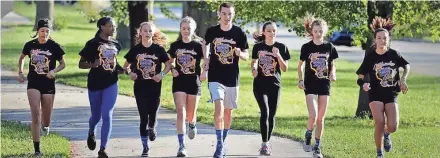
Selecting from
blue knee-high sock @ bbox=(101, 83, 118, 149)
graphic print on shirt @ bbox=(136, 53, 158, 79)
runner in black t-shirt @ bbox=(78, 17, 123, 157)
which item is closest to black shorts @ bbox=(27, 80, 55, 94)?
runner in black t-shirt @ bbox=(78, 17, 123, 157)

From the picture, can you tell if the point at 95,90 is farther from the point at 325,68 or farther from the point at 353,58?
the point at 353,58

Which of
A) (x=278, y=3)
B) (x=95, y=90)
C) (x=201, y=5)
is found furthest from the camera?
(x=201, y=5)

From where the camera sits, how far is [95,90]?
11469 mm

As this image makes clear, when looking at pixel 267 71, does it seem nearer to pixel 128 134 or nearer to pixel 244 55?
pixel 244 55

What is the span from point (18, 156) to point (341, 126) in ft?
19.3

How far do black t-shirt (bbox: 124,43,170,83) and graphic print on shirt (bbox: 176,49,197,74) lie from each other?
16 cm

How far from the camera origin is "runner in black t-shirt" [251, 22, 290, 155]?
11.7 meters

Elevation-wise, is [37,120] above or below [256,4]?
below

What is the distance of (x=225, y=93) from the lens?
38.0ft

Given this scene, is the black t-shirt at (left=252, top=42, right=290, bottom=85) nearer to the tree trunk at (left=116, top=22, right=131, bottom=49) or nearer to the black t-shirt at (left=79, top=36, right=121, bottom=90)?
the black t-shirt at (left=79, top=36, right=121, bottom=90)

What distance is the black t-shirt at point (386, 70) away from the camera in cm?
1109

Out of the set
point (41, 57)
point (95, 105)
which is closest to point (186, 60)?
point (95, 105)

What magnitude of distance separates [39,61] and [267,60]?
8.91ft

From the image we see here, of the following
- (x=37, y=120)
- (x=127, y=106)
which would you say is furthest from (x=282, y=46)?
(x=127, y=106)
